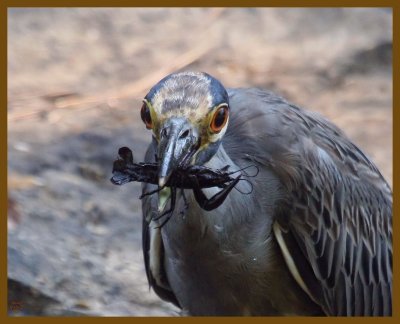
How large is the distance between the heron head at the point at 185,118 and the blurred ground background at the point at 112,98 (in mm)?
2377

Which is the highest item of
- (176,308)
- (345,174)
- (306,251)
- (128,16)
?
(128,16)

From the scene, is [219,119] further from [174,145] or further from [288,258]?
[288,258]

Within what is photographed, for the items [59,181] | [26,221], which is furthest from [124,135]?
[26,221]

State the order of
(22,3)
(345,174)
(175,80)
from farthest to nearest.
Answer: (22,3) < (345,174) < (175,80)

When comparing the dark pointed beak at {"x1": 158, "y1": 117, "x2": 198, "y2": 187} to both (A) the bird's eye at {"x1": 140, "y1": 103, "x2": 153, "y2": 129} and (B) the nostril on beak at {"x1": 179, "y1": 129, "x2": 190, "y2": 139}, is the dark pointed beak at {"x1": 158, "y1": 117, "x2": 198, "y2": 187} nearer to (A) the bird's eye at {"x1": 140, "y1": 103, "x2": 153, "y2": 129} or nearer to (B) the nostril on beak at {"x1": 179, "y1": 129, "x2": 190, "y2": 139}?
(B) the nostril on beak at {"x1": 179, "y1": 129, "x2": 190, "y2": 139}

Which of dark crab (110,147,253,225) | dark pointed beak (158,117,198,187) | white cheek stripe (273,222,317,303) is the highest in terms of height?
dark pointed beak (158,117,198,187)

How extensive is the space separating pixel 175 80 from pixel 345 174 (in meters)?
1.60

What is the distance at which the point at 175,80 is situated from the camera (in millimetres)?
4023

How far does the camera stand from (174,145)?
3.74m

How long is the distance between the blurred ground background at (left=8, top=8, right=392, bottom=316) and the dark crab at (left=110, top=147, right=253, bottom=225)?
2041 mm

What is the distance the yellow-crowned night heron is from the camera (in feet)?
15.3

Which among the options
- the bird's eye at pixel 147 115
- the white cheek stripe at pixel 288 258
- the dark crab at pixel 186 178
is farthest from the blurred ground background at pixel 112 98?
the bird's eye at pixel 147 115

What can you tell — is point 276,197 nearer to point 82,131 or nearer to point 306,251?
point 306,251

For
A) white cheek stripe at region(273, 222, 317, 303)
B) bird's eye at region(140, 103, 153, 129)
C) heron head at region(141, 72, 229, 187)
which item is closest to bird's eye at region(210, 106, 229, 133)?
heron head at region(141, 72, 229, 187)
